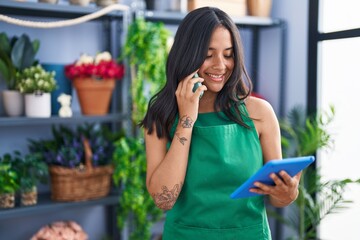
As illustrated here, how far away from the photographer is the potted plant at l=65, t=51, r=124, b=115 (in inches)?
110

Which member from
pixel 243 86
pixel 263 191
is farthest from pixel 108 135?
pixel 263 191

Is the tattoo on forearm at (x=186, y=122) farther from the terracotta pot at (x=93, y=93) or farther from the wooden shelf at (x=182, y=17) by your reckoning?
the wooden shelf at (x=182, y=17)

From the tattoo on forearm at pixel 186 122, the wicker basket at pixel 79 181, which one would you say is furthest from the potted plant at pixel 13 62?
the tattoo on forearm at pixel 186 122

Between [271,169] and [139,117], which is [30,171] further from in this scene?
[271,169]

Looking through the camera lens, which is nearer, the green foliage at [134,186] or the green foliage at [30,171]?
the green foliage at [30,171]

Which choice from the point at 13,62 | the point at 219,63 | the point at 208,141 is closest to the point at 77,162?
the point at 13,62

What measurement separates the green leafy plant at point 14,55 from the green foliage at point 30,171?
1.31ft

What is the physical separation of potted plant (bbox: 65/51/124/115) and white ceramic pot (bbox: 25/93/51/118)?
0.22 metres

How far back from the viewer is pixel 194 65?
1.29 m

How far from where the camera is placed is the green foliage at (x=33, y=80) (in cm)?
263

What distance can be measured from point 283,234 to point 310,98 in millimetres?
966

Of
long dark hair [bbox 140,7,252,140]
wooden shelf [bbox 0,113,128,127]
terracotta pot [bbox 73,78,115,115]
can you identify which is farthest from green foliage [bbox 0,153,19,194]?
long dark hair [bbox 140,7,252,140]

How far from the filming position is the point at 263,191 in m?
1.21

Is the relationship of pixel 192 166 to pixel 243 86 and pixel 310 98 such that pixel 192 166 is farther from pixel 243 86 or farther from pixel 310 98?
pixel 310 98
